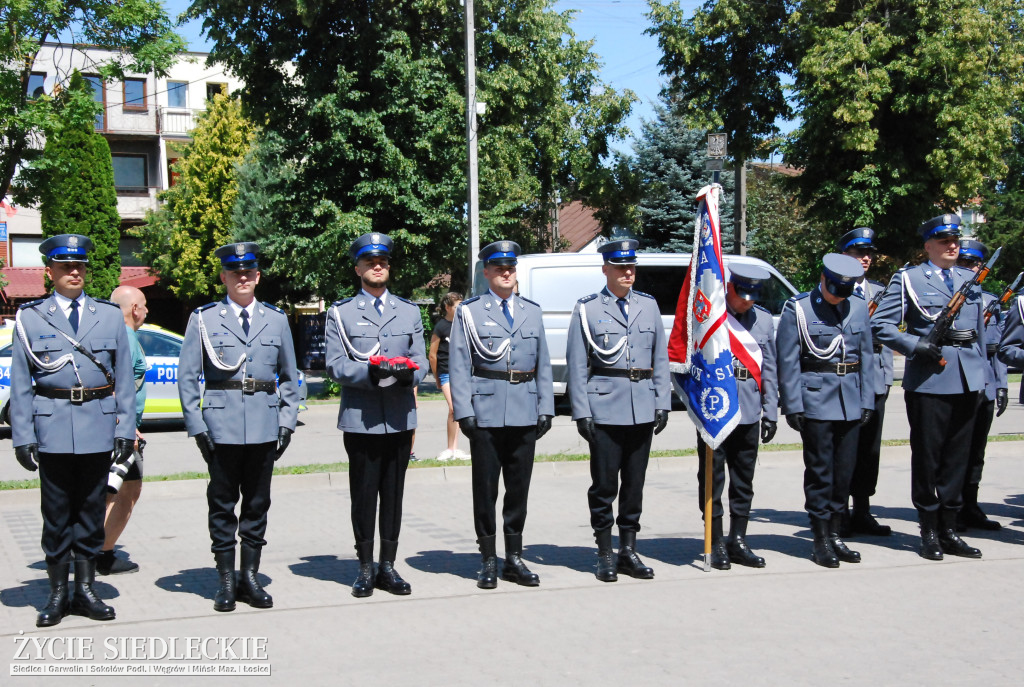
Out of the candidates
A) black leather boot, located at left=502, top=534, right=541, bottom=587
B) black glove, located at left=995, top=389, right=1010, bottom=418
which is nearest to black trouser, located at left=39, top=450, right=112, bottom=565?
black leather boot, located at left=502, top=534, right=541, bottom=587

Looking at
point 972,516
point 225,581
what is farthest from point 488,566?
point 972,516

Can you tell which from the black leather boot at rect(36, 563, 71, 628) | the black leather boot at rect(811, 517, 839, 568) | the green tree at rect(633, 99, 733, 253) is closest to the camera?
the black leather boot at rect(36, 563, 71, 628)

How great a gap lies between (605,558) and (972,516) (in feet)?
11.4

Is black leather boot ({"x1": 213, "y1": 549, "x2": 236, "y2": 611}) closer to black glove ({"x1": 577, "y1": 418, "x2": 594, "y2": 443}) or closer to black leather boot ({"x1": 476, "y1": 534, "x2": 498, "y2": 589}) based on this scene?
black leather boot ({"x1": 476, "y1": 534, "x2": 498, "y2": 589})

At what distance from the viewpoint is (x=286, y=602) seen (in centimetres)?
652

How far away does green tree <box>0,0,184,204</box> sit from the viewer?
1952cm

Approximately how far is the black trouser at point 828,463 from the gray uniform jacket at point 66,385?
4.38 metres

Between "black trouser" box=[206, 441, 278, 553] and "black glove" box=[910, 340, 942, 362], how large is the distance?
4.32m

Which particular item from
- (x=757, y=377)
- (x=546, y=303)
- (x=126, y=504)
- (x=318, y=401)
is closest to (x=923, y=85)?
(x=546, y=303)

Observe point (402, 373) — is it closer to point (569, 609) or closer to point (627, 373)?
point (627, 373)

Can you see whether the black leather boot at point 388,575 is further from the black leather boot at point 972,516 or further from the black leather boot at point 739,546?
the black leather boot at point 972,516

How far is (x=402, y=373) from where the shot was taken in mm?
6531

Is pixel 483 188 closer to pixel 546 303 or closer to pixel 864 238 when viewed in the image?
pixel 546 303

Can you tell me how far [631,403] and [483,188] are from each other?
1721 cm
